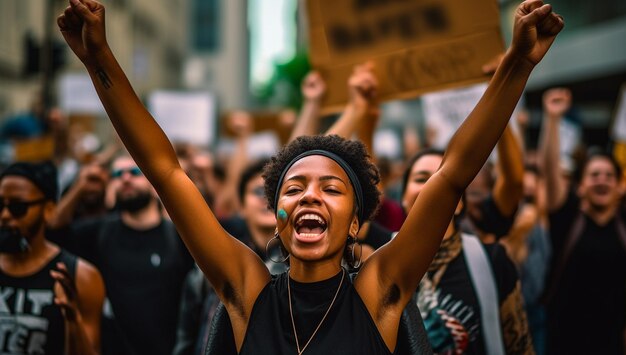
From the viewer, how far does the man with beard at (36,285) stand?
3.49m

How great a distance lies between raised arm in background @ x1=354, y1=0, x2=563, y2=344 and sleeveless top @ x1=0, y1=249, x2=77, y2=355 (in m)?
1.72

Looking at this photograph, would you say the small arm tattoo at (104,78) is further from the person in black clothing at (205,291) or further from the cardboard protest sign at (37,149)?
the cardboard protest sign at (37,149)

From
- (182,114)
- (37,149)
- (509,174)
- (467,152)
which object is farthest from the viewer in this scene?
(182,114)

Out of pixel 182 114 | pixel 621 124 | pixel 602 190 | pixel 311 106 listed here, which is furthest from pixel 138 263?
pixel 182 114

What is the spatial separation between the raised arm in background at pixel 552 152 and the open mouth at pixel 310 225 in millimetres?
3149

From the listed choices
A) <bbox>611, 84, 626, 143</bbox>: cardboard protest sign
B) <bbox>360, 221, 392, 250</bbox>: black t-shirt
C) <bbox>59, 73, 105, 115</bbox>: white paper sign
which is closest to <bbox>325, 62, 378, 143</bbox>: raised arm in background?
<bbox>360, 221, 392, 250</bbox>: black t-shirt

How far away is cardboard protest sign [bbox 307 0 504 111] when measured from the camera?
4.57 metres

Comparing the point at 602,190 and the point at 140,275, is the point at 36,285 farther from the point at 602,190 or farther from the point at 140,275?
the point at 602,190

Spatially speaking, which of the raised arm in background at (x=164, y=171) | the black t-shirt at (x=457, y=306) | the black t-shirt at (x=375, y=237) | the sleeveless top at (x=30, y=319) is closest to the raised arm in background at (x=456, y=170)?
the raised arm in background at (x=164, y=171)

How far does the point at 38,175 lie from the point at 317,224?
2044mm

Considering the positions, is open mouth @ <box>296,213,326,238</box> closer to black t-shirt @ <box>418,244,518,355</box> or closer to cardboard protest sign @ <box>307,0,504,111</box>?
black t-shirt @ <box>418,244,518,355</box>

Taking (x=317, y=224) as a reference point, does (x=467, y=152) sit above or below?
above

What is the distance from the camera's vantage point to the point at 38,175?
402 centimetres

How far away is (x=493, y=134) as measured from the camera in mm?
2436
